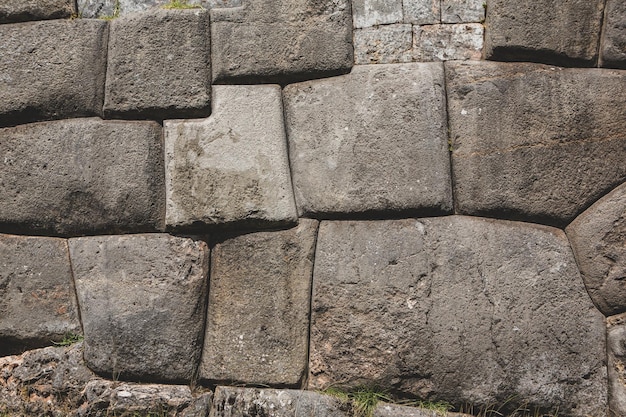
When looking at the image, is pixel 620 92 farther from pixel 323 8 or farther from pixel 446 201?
pixel 323 8

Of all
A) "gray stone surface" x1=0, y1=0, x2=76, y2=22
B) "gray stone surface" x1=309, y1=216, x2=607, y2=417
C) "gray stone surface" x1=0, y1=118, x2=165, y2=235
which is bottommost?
"gray stone surface" x1=309, y1=216, x2=607, y2=417

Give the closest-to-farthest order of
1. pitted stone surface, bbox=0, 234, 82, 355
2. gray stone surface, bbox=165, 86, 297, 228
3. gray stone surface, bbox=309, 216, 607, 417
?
gray stone surface, bbox=309, 216, 607, 417 → gray stone surface, bbox=165, 86, 297, 228 → pitted stone surface, bbox=0, 234, 82, 355

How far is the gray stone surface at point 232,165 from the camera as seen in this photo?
9.90ft

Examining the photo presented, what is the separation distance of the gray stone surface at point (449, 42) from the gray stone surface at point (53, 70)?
153 cm

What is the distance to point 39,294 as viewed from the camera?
317 cm

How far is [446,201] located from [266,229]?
836 mm

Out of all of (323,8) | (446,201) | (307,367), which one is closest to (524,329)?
(446,201)

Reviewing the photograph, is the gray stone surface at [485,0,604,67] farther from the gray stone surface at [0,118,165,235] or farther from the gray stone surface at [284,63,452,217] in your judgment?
the gray stone surface at [0,118,165,235]

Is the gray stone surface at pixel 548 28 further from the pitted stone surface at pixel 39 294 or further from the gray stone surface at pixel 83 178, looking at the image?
the pitted stone surface at pixel 39 294

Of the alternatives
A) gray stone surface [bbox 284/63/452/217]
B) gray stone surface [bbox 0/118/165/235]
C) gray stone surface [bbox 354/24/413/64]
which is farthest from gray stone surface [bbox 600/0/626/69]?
gray stone surface [bbox 0/118/165/235]

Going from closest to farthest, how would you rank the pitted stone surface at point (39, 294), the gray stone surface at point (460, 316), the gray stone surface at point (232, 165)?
the gray stone surface at point (460, 316)
the gray stone surface at point (232, 165)
the pitted stone surface at point (39, 294)

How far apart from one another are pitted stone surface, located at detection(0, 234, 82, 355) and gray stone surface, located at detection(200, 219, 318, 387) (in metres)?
0.73

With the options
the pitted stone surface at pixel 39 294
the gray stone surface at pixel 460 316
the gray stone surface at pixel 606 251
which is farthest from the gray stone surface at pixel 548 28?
the pitted stone surface at pixel 39 294

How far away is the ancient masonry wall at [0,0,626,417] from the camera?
2.92m
